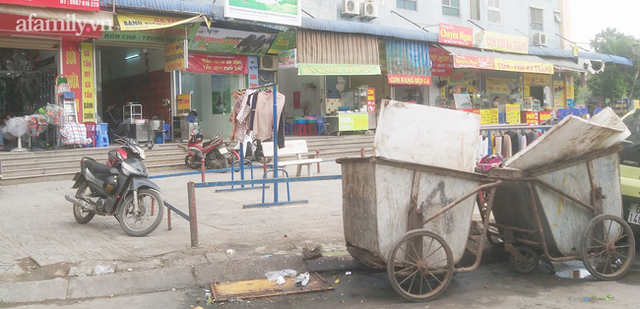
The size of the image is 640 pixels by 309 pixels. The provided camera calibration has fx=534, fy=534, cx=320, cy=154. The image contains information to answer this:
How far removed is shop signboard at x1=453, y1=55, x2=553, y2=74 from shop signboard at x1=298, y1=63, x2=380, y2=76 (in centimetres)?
353

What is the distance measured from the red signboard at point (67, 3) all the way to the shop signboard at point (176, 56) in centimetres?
284

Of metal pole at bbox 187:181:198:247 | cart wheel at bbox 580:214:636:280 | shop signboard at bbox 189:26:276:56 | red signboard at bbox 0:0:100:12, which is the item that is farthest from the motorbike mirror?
cart wheel at bbox 580:214:636:280

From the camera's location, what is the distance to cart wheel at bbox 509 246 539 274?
532cm

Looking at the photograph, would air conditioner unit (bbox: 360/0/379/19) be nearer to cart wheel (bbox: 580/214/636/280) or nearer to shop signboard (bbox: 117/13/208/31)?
shop signboard (bbox: 117/13/208/31)

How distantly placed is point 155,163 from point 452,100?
1351 centimetres

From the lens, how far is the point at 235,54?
57.6 feet

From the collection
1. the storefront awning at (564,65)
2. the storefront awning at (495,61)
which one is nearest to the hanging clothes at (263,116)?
the storefront awning at (495,61)

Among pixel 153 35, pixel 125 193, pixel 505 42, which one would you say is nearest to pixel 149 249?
pixel 125 193

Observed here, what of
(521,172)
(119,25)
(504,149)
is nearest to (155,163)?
(119,25)

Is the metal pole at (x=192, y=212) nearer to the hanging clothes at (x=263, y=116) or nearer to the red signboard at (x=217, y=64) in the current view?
the hanging clothes at (x=263, y=116)

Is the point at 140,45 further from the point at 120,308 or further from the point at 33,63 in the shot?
the point at 120,308

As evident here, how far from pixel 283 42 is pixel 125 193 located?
1181 centimetres

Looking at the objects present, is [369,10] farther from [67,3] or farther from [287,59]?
[67,3]

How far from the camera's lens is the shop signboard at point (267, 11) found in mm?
14633
